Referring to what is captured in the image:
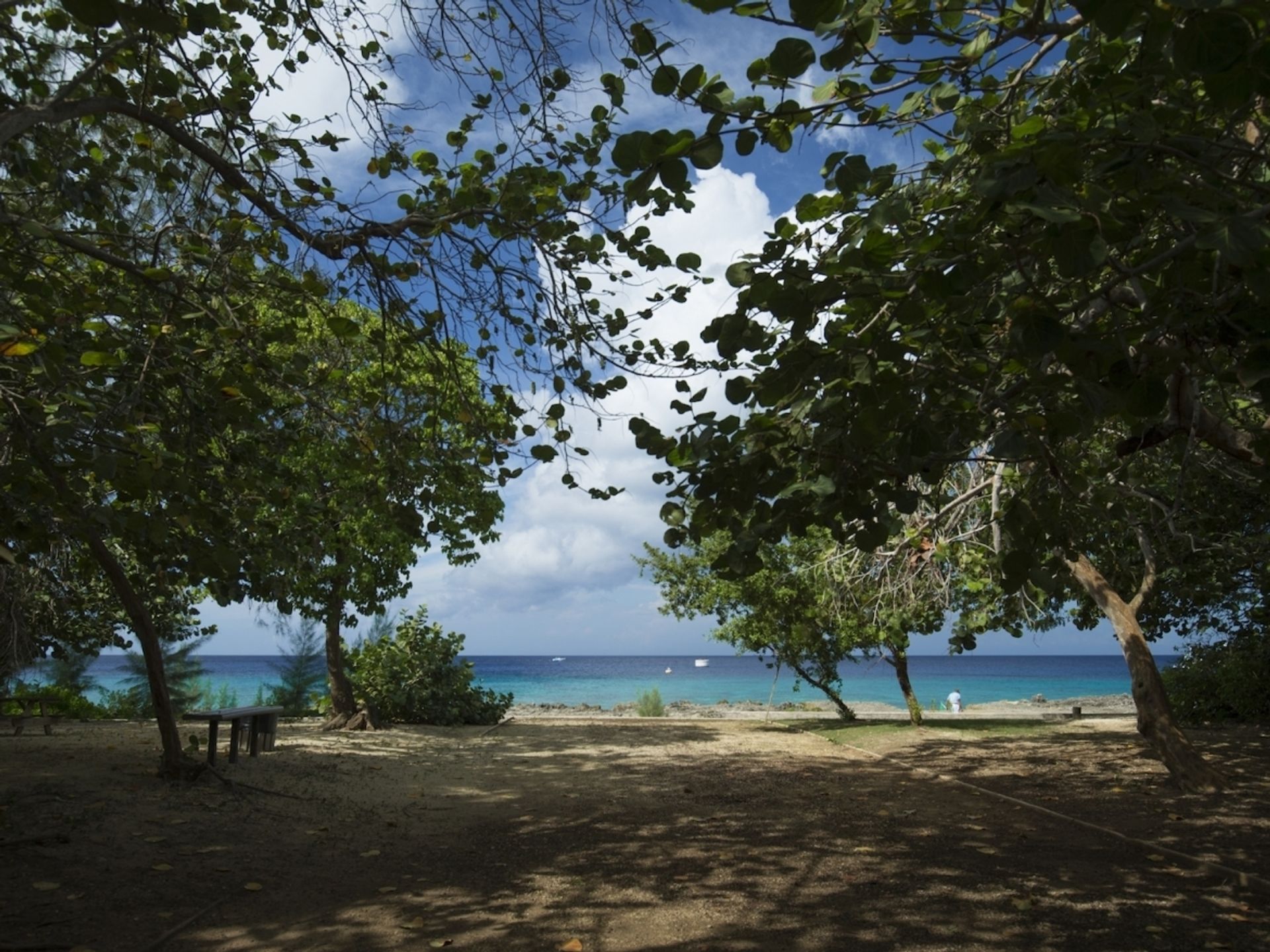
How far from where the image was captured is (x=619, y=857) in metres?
5.54

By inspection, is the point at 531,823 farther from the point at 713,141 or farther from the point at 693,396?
the point at 713,141

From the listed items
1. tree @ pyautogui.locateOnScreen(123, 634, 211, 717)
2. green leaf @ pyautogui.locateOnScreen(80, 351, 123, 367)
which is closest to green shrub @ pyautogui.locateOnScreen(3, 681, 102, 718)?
tree @ pyautogui.locateOnScreen(123, 634, 211, 717)

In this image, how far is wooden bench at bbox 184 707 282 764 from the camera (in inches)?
338

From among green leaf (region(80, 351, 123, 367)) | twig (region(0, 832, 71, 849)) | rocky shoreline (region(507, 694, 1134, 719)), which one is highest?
green leaf (region(80, 351, 123, 367))

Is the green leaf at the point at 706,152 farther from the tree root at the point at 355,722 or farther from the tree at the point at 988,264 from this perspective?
the tree root at the point at 355,722

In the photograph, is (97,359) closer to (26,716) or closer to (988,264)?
(988,264)

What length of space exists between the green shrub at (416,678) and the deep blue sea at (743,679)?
5.19 m

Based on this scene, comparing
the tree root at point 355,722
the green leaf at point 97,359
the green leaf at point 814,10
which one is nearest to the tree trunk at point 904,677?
the tree root at point 355,722

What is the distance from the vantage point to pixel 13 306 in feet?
14.4

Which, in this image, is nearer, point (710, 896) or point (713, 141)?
point (713, 141)

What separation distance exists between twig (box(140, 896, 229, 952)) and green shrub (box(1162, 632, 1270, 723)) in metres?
14.4

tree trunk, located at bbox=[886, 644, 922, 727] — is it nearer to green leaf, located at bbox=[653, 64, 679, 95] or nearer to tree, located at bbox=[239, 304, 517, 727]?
tree, located at bbox=[239, 304, 517, 727]

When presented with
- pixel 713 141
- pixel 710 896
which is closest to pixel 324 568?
pixel 710 896

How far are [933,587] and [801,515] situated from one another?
6.63 metres
